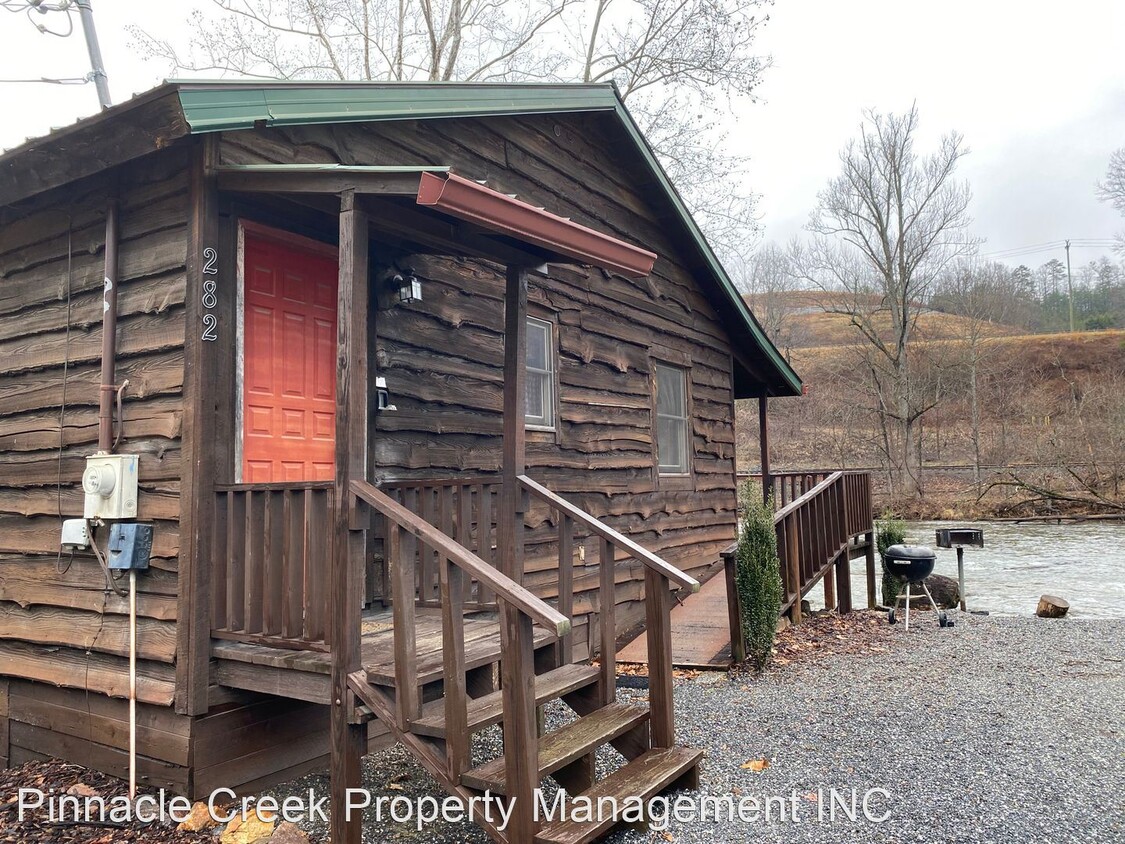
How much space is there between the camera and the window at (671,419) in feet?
28.8

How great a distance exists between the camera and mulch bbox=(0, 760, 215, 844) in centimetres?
365

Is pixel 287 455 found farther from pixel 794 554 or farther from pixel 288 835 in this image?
pixel 794 554

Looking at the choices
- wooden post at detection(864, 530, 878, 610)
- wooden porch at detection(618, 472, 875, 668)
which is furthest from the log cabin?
wooden post at detection(864, 530, 878, 610)

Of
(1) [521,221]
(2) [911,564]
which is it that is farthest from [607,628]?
(2) [911,564]

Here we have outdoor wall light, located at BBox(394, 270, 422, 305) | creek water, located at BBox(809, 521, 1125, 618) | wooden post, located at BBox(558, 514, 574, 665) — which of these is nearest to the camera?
wooden post, located at BBox(558, 514, 574, 665)

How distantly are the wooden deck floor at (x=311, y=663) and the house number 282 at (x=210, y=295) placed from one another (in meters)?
1.54

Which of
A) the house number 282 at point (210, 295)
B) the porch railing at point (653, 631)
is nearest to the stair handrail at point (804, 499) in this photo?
the porch railing at point (653, 631)

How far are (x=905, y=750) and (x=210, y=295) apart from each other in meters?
4.53

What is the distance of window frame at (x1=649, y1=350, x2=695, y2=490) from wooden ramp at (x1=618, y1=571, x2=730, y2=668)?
1.26 meters

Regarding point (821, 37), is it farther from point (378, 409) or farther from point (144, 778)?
point (144, 778)

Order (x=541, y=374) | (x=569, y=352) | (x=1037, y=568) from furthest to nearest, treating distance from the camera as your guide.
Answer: (x=1037, y=568) < (x=569, y=352) < (x=541, y=374)

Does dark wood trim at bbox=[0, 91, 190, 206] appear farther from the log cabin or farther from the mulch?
the mulch

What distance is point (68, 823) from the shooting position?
12.6ft

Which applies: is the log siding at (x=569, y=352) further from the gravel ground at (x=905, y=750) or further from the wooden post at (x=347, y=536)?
the gravel ground at (x=905, y=750)
